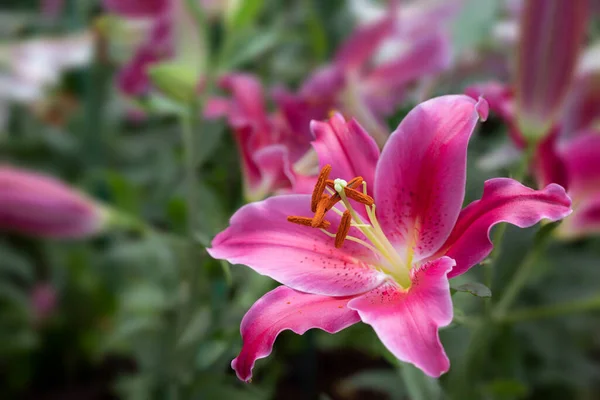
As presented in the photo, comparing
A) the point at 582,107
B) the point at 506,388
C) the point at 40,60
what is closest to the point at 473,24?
the point at 582,107

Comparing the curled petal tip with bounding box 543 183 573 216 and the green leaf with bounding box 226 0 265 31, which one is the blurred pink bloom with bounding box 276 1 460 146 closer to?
the green leaf with bounding box 226 0 265 31

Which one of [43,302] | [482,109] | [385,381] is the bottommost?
[43,302]

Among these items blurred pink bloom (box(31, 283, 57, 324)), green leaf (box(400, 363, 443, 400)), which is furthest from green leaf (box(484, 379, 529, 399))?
blurred pink bloom (box(31, 283, 57, 324))

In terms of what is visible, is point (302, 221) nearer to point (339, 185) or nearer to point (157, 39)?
point (339, 185)

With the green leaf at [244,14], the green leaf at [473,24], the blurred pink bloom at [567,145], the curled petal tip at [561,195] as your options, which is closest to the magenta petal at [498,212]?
the curled petal tip at [561,195]

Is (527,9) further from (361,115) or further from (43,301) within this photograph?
(43,301)
